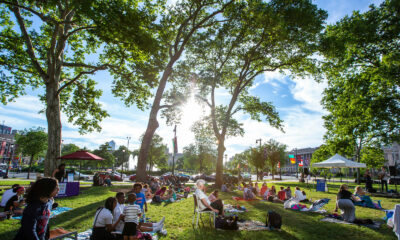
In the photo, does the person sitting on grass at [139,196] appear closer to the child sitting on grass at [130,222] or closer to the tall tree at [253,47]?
the child sitting on grass at [130,222]

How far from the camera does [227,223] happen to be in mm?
6305

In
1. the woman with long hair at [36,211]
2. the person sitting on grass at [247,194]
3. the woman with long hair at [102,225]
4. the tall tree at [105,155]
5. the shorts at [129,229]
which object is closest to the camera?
the woman with long hair at [36,211]

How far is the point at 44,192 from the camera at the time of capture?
286 cm

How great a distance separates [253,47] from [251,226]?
15829 mm

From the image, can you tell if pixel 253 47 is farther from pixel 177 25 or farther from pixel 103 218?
pixel 103 218

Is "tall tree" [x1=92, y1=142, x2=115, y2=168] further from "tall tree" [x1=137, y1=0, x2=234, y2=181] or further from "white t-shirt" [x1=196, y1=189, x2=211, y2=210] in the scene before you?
"white t-shirt" [x1=196, y1=189, x2=211, y2=210]

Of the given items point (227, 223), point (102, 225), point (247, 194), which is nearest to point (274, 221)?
point (227, 223)

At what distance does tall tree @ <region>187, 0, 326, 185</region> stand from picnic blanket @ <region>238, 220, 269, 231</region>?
37.2 feet

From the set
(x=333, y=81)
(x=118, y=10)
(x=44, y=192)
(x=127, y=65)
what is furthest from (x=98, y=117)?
(x=333, y=81)

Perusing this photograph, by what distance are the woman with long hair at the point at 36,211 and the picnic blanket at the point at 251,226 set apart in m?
5.42

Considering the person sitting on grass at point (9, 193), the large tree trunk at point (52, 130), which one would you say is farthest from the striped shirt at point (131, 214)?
the large tree trunk at point (52, 130)

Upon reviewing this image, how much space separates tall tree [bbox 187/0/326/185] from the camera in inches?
A: 583

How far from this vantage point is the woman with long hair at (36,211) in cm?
254

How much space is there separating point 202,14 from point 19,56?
14986 mm
